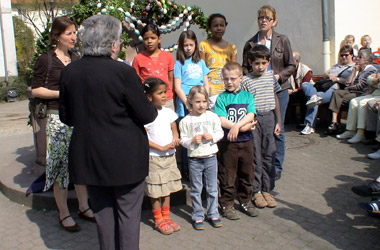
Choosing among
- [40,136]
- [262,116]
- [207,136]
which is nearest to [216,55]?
[262,116]

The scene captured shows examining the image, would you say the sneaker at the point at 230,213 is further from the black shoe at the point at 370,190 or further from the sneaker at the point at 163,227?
the black shoe at the point at 370,190

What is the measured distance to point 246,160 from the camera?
14.2 feet

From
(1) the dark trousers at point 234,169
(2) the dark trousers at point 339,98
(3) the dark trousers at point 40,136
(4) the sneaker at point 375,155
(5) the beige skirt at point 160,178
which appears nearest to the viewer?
(5) the beige skirt at point 160,178

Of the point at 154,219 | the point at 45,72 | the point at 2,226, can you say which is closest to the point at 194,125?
the point at 154,219

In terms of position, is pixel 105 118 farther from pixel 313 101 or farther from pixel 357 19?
pixel 357 19

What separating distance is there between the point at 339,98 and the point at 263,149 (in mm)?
3719

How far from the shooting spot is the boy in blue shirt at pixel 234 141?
4.27m

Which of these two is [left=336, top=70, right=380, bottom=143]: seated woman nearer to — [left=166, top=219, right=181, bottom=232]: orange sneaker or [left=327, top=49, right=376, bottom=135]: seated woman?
[left=327, top=49, right=376, bottom=135]: seated woman

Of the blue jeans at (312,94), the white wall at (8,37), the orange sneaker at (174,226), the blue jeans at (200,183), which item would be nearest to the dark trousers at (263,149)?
the blue jeans at (200,183)

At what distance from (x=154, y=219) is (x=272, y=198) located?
4.32ft

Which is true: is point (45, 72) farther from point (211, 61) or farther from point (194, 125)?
point (211, 61)

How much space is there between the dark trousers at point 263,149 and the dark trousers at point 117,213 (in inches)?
73.5

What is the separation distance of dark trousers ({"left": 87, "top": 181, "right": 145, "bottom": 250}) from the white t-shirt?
1.14 m

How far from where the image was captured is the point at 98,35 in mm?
→ 2719
